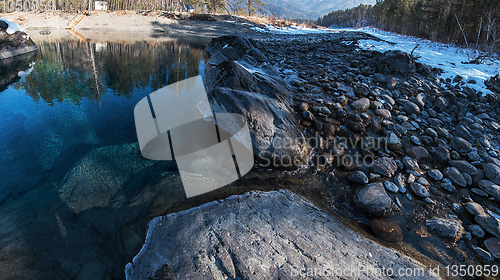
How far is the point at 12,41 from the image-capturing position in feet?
48.1

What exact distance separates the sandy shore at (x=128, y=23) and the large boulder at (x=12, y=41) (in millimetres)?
23972

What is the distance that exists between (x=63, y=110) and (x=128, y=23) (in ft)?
146

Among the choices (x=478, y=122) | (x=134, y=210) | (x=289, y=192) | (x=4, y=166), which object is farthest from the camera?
(x=478, y=122)

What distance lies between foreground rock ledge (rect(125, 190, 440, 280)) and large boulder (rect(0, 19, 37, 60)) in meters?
19.9

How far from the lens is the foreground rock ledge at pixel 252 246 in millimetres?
2535

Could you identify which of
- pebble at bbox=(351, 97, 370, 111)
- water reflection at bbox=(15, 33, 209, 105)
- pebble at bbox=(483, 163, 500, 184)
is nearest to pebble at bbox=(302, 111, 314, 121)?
pebble at bbox=(351, 97, 370, 111)

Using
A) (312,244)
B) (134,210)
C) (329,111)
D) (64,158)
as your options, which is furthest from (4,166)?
(329,111)

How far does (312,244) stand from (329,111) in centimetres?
393

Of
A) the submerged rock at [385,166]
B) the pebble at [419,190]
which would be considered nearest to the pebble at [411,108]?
the submerged rock at [385,166]

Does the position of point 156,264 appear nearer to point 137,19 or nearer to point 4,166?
point 4,166

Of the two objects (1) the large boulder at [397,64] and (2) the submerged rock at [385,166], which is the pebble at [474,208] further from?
(1) the large boulder at [397,64]

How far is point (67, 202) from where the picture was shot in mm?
3564

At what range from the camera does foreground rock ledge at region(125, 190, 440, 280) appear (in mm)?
2535

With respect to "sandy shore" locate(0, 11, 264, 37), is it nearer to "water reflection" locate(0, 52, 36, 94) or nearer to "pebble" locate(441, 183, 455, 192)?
"water reflection" locate(0, 52, 36, 94)
